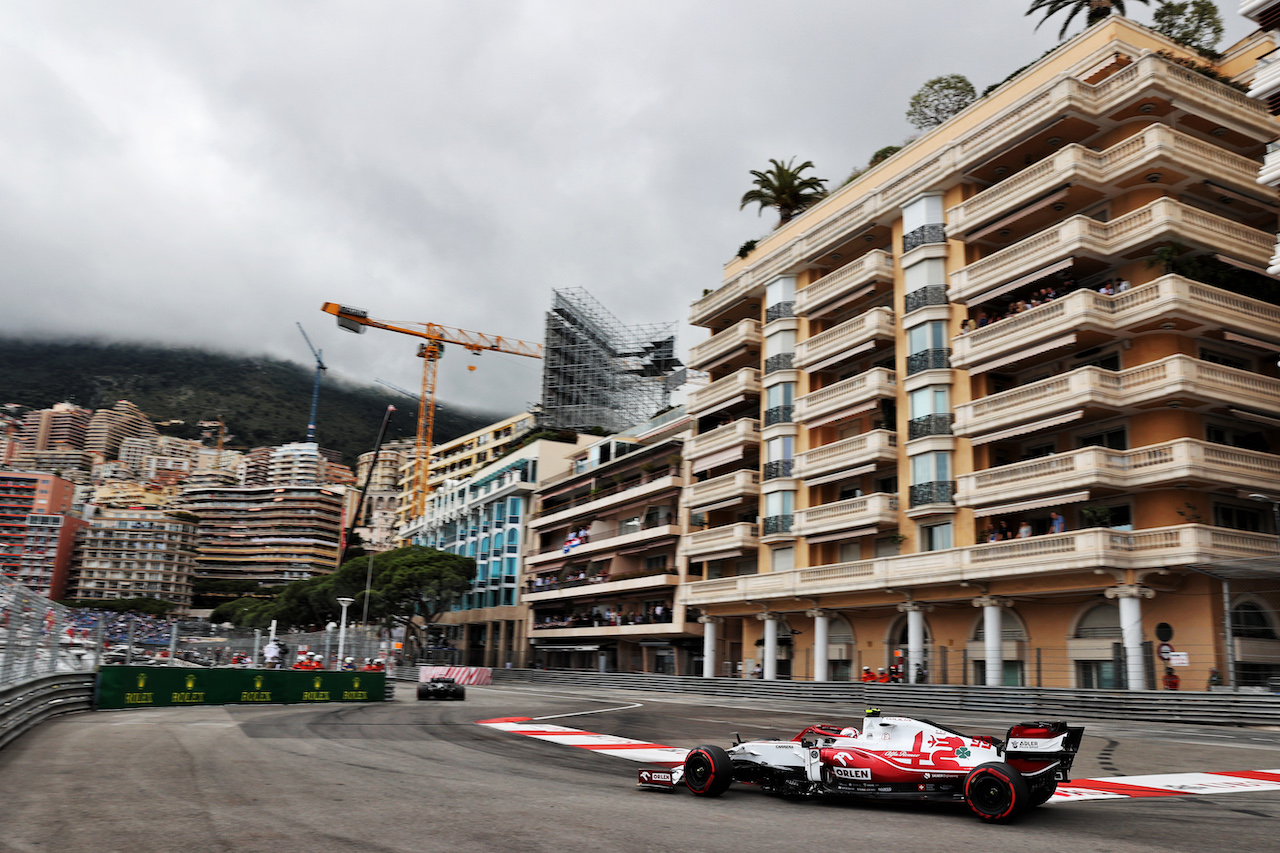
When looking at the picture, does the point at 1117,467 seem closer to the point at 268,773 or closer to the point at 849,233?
the point at 849,233

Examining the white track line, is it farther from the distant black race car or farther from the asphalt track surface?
the distant black race car

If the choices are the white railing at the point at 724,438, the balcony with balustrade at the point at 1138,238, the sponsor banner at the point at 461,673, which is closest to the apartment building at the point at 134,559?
the sponsor banner at the point at 461,673

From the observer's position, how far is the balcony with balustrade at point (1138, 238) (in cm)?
3153

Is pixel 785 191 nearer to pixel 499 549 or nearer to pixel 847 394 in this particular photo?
pixel 847 394

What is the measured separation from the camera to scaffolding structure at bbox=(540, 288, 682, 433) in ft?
320

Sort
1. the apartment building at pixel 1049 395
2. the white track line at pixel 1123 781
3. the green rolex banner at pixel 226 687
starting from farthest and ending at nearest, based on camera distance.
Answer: the apartment building at pixel 1049 395
the green rolex banner at pixel 226 687
the white track line at pixel 1123 781

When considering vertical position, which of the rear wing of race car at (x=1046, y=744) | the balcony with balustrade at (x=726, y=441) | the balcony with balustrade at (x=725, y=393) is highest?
the balcony with balustrade at (x=725, y=393)

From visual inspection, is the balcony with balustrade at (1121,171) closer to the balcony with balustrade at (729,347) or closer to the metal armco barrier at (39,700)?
the balcony with balustrade at (729,347)

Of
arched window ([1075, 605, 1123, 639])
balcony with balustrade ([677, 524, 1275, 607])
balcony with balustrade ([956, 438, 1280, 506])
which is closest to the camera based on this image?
balcony with balustrade ([677, 524, 1275, 607])

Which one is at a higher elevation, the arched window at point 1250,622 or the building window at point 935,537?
the building window at point 935,537

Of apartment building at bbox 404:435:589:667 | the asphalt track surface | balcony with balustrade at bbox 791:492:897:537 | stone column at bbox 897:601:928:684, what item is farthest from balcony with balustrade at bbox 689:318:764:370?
the asphalt track surface

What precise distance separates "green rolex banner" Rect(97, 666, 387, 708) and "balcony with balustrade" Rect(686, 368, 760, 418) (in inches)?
994

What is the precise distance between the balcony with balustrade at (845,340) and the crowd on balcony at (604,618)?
20906 mm

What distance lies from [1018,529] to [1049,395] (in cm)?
552
